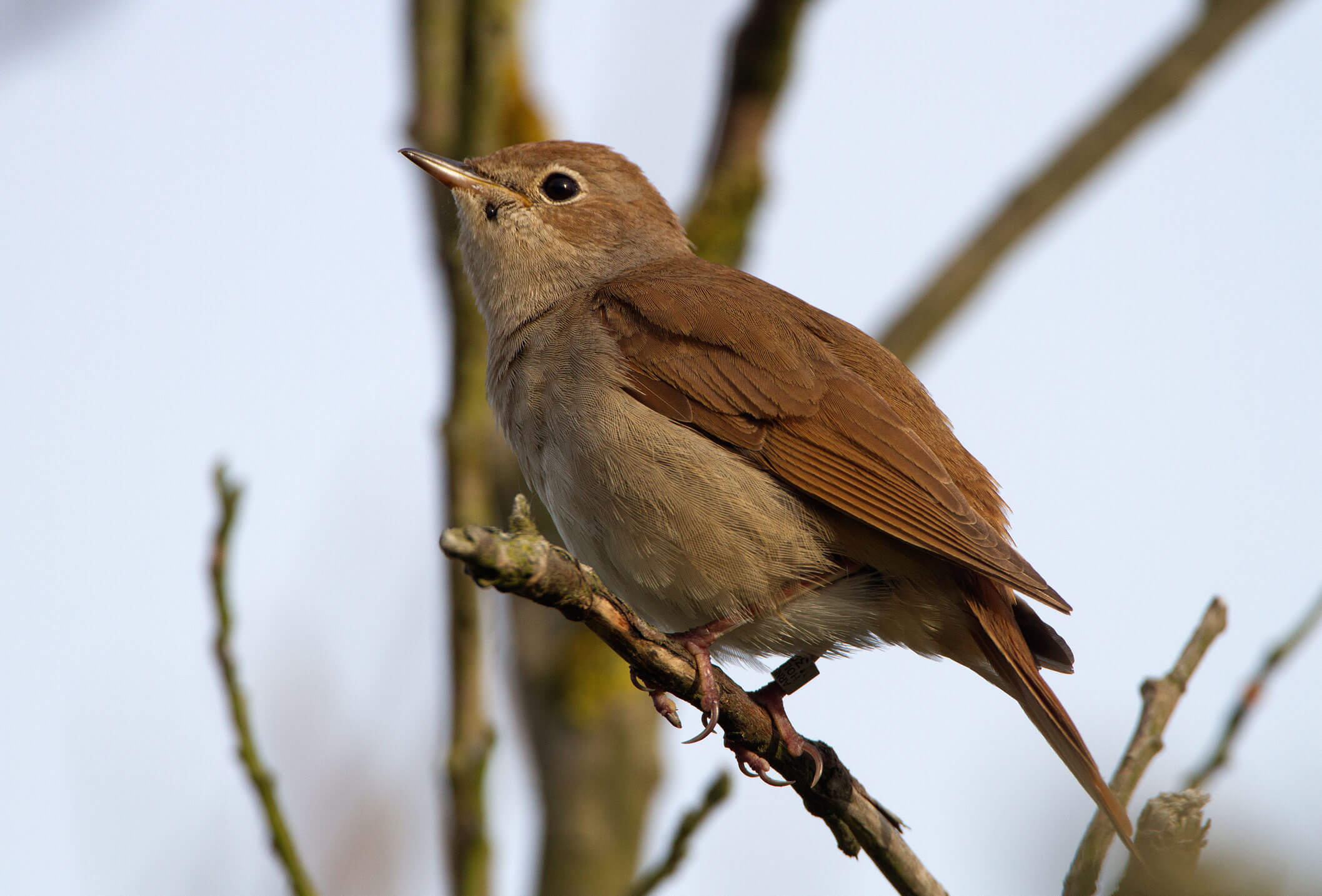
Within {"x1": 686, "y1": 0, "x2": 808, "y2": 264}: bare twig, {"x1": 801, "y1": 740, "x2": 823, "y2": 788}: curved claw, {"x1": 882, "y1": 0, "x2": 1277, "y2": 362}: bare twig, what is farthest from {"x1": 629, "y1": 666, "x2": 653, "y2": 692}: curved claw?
{"x1": 882, "y1": 0, "x2": 1277, "y2": 362}: bare twig

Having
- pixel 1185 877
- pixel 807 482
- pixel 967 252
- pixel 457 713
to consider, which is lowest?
pixel 1185 877

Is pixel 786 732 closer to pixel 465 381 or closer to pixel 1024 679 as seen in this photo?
pixel 1024 679

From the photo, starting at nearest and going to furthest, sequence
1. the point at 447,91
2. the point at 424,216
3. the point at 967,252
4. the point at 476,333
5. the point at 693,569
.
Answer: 1. the point at 693,569
2. the point at 476,333
3. the point at 447,91
4. the point at 424,216
5. the point at 967,252

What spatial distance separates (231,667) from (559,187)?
8.94ft

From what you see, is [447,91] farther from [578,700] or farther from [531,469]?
[578,700]

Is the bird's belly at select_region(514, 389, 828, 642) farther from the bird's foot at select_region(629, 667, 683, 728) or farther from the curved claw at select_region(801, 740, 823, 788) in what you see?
the curved claw at select_region(801, 740, 823, 788)

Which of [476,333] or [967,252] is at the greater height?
[967,252]

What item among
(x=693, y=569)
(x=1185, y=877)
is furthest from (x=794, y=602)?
(x=1185, y=877)

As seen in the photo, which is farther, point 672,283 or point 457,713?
point 672,283

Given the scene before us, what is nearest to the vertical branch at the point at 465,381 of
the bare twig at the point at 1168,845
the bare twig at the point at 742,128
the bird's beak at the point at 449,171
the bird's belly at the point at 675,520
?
the bird's beak at the point at 449,171

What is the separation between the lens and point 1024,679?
3.88m

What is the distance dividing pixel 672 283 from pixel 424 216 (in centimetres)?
142

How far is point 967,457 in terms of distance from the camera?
180 inches

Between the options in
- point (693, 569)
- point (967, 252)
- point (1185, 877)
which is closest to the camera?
point (1185, 877)
